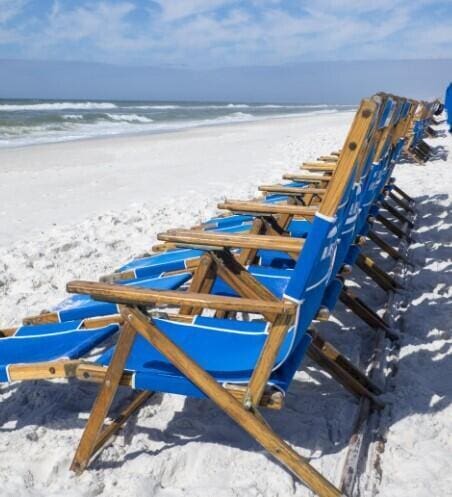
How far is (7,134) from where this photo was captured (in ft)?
64.6

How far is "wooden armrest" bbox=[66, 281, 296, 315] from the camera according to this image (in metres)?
1.86

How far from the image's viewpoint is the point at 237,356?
217 centimetres

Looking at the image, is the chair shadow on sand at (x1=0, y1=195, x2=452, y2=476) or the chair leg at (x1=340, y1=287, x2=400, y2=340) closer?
the chair shadow on sand at (x1=0, y1=195, x2=452, y2=476)

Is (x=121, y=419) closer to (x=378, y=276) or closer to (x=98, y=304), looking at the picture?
(x=98, y=304)

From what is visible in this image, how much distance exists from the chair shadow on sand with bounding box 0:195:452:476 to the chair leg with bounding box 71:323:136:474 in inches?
3.1

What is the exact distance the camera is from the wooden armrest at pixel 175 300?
1862 mm

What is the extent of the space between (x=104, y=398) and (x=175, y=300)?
43 centimetres

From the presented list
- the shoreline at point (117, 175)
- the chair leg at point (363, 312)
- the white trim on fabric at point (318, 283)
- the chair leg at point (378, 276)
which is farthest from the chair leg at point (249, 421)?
the shoreline at point (117, 175)

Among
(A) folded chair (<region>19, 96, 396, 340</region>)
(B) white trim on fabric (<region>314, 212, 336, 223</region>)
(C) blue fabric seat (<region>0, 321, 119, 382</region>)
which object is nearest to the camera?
(B) white trim on fabric (<region>314, 212, 336, 223</region>)

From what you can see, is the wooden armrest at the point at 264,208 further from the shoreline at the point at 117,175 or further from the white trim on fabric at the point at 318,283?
the shoreline at the point at 117,175

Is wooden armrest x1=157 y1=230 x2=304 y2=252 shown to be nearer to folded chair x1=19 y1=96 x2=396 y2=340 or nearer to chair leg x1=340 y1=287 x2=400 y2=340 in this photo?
folded chair x1=19 y1=96 x2=396 y2=340

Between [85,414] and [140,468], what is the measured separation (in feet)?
1.50

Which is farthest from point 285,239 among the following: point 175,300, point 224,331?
point 175,300

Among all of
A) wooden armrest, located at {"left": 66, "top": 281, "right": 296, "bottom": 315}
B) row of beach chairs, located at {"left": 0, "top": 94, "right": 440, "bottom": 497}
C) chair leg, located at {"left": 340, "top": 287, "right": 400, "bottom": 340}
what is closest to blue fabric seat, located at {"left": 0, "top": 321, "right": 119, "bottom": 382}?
row of beach chairs, located at {"left": 0, "top": 94, "right": 440, "bottom": 497}
